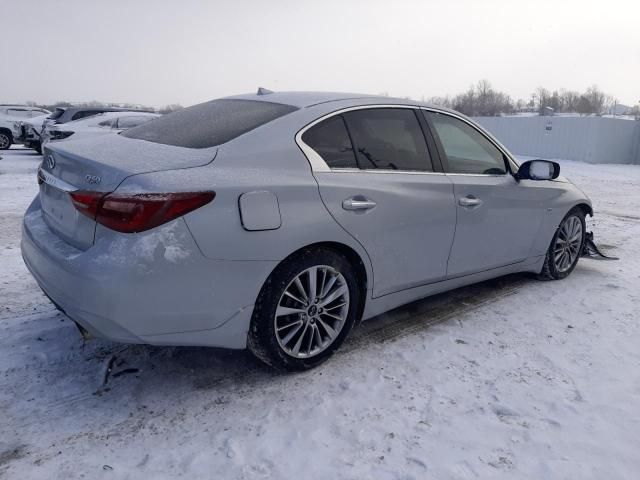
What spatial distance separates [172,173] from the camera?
2.48 m

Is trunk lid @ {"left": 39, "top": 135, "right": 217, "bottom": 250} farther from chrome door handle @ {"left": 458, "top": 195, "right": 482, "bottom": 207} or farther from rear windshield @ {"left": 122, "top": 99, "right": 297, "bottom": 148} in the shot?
chrome door handle @ {"left": 458, "top": 195, "right": 482, "bottom": 207}

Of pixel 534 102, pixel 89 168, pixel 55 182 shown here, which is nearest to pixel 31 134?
pixel 55 182

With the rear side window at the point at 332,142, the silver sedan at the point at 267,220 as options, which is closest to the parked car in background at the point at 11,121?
the silver sedan at the point at 267,220

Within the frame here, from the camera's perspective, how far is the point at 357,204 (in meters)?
3.02

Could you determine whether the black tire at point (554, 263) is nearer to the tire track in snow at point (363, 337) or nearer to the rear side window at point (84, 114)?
the tire track in snow at point (363, 337)

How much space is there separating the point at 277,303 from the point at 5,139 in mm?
19508

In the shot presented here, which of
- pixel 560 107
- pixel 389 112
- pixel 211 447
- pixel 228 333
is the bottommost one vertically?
pixel 211 447

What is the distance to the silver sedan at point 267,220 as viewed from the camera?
94.5 inches

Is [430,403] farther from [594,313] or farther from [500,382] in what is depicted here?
[594,313]

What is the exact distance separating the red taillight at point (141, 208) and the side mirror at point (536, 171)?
2.75 m

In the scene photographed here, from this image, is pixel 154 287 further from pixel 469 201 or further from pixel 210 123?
pixel 469 201

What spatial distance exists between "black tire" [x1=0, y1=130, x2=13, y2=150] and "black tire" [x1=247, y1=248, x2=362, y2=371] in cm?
1926

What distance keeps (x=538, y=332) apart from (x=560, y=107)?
98.4m

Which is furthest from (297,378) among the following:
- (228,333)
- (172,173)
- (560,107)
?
(560,107)
